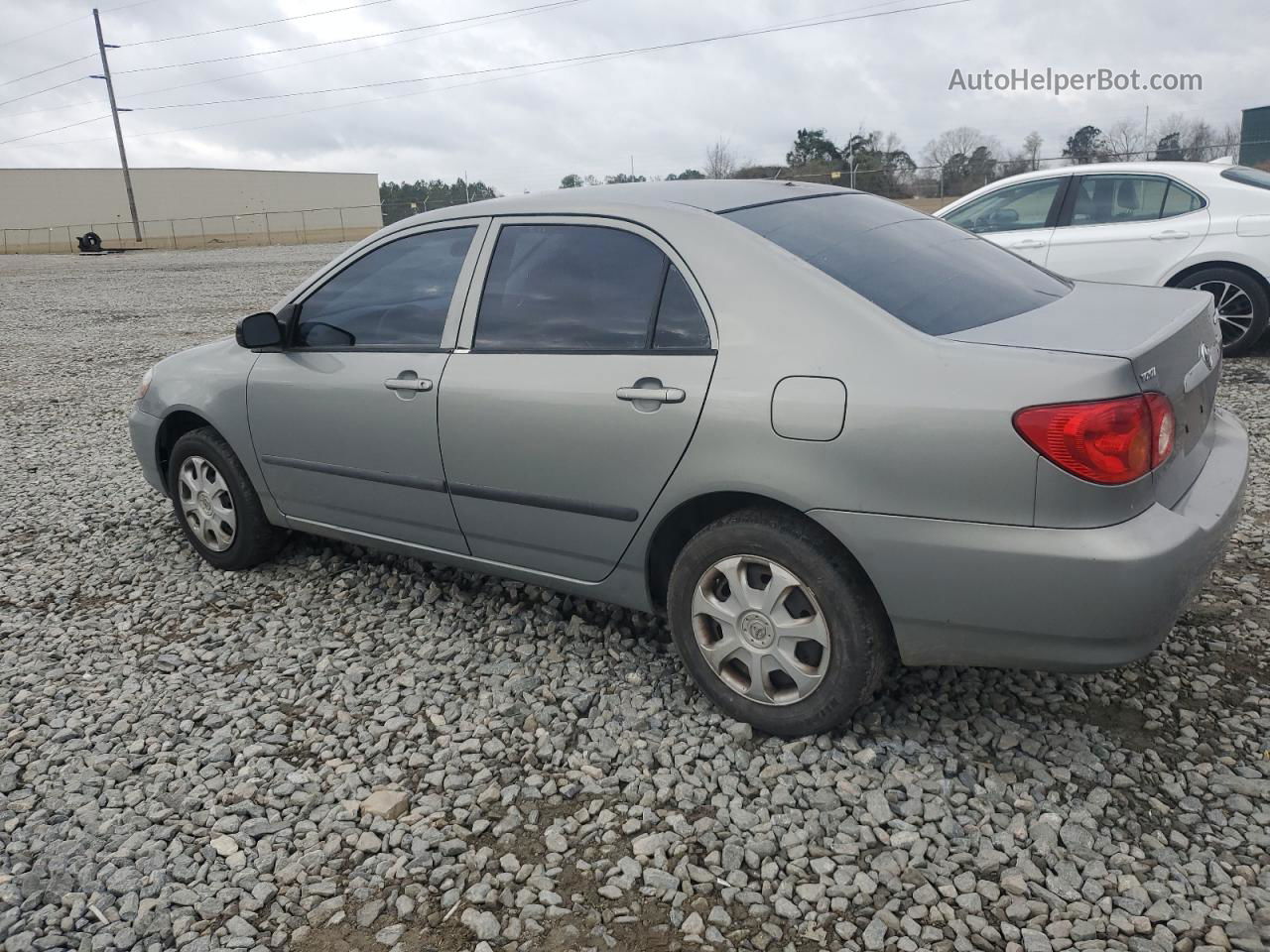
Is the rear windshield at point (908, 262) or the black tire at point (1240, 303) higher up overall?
the rear windshield at point (908, 262)

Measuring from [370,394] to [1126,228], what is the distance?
21.3 feet

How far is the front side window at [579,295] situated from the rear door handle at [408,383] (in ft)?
0.83

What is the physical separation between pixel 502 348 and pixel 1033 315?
176cm

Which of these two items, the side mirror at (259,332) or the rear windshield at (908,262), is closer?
the rear windshield at (908,262)

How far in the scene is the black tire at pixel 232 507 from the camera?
4.55 metres

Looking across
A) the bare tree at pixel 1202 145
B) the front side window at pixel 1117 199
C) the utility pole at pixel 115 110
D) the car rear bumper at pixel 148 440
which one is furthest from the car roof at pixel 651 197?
the utility pole at pixel 115 110

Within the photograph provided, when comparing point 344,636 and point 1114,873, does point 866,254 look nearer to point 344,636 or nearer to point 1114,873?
point 1114,873

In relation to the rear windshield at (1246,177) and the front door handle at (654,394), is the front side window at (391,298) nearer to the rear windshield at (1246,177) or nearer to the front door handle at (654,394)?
the front door handle at (654,394)

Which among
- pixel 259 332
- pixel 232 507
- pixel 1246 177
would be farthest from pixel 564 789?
pixel 1246 177

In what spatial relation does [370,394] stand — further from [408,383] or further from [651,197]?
[651,197]

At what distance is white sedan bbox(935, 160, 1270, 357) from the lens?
7.52m

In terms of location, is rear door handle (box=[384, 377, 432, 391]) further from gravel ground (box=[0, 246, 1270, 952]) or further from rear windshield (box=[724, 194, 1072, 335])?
rear windshield (box=[724, 194, 1072, 335])

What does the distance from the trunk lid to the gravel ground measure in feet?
2.81

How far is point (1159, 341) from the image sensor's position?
2.71 m
